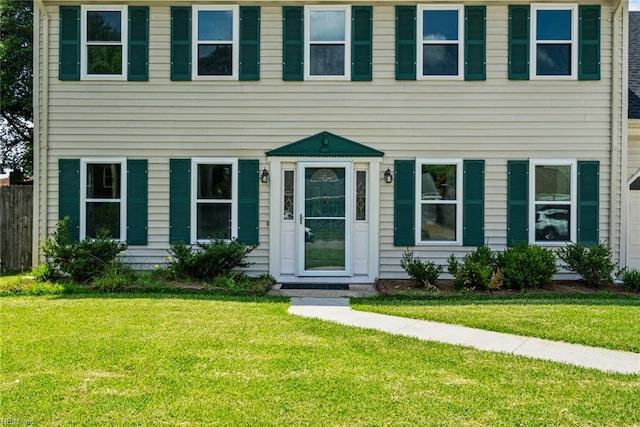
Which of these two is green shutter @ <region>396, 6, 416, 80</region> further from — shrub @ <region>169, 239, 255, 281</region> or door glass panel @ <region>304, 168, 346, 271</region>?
shrub @ <region>169, 239, 255, 281</region>

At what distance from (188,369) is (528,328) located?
381 cm

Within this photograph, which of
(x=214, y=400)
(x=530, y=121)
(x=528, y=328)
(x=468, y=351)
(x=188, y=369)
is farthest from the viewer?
(x=530, y=121)

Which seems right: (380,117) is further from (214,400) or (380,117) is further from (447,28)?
(214,400)

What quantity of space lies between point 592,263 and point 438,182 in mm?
2935

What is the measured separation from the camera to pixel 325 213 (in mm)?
10070

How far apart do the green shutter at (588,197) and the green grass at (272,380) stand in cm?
580

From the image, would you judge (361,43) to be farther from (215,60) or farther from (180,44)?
(180,44)

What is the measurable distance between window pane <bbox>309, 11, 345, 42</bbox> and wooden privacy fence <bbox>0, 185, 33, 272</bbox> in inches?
Result: 263

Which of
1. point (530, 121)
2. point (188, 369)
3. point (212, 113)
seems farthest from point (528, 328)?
point (212, 113)

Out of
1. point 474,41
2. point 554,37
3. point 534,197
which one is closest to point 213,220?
point 474,41

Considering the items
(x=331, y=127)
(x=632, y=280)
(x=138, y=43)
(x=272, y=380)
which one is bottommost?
(x=272, y=380)

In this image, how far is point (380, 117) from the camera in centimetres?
1008

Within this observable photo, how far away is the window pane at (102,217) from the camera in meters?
10.1

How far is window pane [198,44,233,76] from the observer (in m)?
10.1
